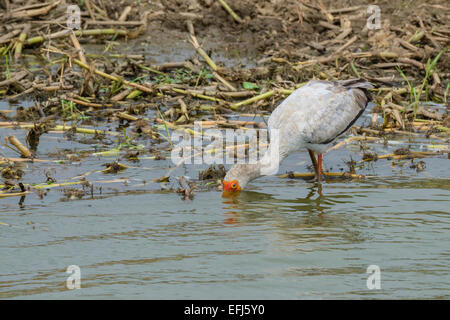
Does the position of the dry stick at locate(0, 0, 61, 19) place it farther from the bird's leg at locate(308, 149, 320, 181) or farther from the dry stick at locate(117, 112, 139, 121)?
the bird's leg at locate(308, 149, 320, 181)

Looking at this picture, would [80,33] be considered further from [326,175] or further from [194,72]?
[326,175]

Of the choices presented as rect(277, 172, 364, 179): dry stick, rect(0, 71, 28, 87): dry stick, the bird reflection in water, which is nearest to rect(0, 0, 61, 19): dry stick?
rect(0, 71, 28, 87): dry stick

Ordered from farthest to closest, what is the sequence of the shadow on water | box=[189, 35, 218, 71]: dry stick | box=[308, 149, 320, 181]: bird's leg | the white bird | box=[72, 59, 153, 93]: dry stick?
box=[189, 35, 218, 71]: dry stick
box=[72, 59, 153, 93]: dry stick
box=[308, 149, 320, 181]: bird's leg
the white bird
the shadow on water

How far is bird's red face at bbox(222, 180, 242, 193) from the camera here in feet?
25.0

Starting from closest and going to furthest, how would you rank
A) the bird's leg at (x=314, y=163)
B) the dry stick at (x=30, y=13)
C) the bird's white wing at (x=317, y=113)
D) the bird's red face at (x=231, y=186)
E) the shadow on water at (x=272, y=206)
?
the shadow on water at (x=272, y=206)
the bird's red face at (x=231, y=186)
the bird's white wing at (x=317, y=113)
the bird's leg at (x=314, y=163)
the dry stick at (x=30, y=13)

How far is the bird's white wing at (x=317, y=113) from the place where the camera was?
26.0 feet

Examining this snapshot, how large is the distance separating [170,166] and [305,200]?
68.4 inches

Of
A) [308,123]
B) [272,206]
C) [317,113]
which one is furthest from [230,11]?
[272,206]

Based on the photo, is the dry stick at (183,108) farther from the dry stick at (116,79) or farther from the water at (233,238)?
the water at (233,238)

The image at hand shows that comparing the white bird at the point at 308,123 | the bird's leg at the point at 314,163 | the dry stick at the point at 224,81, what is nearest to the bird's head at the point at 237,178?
the white bird at the point at 308,123

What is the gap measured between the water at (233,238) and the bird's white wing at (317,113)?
54cm

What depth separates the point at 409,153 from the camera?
8719 mm
